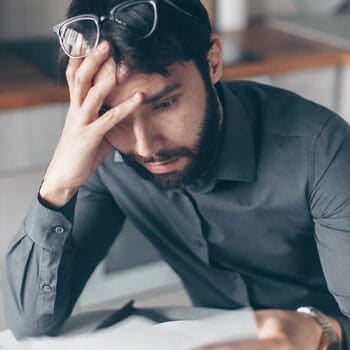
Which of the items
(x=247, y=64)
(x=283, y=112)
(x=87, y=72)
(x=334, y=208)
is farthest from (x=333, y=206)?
(x=247, y=64)

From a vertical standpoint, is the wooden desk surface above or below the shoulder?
below

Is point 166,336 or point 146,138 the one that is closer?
point 166,336

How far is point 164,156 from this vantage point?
3.30ft

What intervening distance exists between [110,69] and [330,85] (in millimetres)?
980

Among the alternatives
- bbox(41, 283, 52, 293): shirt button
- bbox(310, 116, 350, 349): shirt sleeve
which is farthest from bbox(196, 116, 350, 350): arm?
bbox(41, 283, 52, 293): shirt button

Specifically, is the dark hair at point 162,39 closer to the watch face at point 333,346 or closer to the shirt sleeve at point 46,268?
the shirt sleeve at point 46,268

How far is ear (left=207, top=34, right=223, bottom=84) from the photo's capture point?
1.05 meters

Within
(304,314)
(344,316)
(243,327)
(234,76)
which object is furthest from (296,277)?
(234,76)

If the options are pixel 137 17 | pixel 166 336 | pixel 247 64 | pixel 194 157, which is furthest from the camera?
pixel 247 64

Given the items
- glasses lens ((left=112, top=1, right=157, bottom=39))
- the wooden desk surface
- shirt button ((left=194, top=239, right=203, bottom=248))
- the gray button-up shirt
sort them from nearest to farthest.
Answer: glasses lens ((left=112, top=1, right=157, bottom=39))
the gray button-up shirt
shirt button ((left=194, top=239, right=203, bottom=248))
the wooden desk surface

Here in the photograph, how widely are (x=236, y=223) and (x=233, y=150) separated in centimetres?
12

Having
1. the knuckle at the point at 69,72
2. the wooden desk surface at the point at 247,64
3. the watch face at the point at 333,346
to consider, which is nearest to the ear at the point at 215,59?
the knuckle at the point at 69,72

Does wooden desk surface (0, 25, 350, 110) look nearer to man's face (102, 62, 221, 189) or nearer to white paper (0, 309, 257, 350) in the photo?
man's face (102, 62, 221, 189)

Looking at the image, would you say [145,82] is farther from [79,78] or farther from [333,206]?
[333,206]
